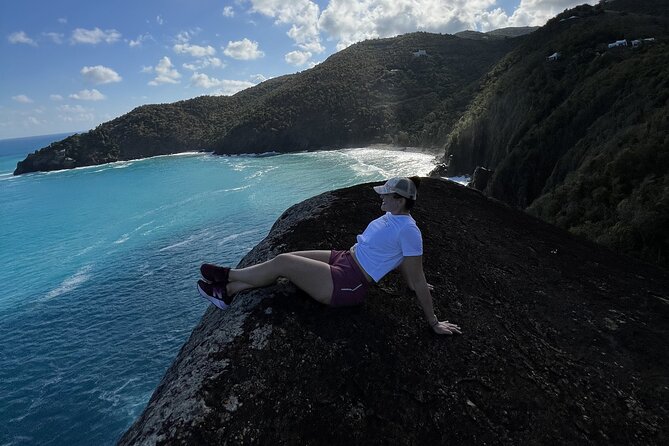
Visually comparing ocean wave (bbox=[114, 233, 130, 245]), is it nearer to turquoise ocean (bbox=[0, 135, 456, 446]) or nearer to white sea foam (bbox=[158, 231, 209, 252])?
turquoise ocean (bbox=[0, 135, 456, 446])

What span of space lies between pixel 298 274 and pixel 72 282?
36.6 m

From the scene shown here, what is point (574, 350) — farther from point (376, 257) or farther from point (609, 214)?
point (609, 214)

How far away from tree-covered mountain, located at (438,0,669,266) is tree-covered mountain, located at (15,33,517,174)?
131 ft

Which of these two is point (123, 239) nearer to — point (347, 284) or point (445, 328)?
point (347, 284)

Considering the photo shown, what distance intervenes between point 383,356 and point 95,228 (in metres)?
58.6

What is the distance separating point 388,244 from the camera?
189 inches

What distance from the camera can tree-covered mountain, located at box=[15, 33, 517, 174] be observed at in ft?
403

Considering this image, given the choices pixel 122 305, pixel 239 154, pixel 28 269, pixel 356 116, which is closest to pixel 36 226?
pixel 28 269

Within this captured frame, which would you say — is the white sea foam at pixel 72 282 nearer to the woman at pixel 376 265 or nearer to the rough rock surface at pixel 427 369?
the rough rock surface at pixel 427 369

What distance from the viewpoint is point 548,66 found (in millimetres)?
50594

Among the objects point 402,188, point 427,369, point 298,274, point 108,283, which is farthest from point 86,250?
point 427,369

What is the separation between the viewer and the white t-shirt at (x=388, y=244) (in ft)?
15.4

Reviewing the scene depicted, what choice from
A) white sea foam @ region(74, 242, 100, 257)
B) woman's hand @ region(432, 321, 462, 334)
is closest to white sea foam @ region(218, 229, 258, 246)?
white sea foam @ region(74, 242, 100, 257)

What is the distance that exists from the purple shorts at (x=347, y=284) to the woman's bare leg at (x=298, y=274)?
67mm
